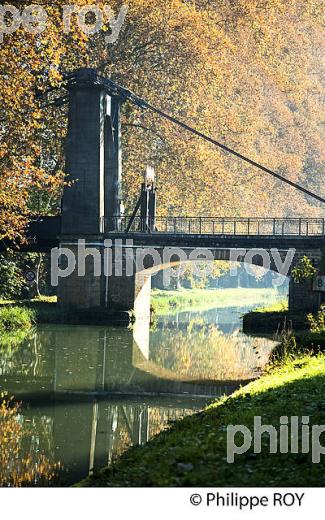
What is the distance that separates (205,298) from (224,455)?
48.6m

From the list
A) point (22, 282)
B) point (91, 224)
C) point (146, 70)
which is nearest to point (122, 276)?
point (91, 224)

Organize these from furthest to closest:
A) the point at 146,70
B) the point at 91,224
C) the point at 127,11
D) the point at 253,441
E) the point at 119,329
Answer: the point at 146,70
the point at 127,11
the point at 91,224
the point at 119,329
the point at 253,441

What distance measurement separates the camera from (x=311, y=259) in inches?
1459

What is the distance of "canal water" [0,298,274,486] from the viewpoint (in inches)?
582

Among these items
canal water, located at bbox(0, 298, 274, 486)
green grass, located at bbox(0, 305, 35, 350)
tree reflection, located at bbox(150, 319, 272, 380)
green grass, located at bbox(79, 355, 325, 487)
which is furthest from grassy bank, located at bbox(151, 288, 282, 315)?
green grass, located at bbox(79, 355, 325, 487)

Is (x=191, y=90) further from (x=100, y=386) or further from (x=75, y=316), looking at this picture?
(x=100, y=386)

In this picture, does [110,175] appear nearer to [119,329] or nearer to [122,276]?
[122,276]

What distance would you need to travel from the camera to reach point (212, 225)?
5612cm

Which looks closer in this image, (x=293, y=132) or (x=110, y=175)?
(x=110, y=175)

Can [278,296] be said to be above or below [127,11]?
below

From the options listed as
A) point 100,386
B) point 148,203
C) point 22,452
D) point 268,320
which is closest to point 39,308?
point 148,203

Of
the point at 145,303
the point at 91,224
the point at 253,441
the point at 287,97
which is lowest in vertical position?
the point at 253,441

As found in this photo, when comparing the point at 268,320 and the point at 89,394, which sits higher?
the point at 268,320

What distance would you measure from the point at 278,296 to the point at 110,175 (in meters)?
30.3
